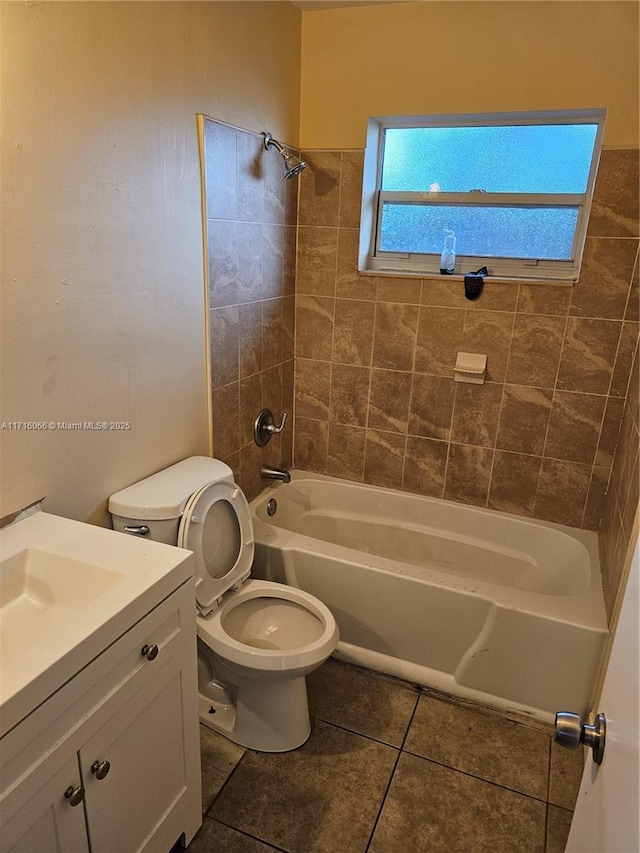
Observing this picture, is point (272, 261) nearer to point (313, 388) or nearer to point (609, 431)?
point (313, 388)

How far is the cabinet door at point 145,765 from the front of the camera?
1155 millimetres

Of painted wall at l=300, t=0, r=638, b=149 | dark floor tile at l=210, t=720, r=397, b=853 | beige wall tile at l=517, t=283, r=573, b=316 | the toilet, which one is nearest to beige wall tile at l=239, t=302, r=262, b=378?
the toilet

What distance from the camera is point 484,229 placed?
2467 millimetres

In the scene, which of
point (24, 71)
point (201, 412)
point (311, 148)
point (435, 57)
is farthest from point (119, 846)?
point (435, 57)

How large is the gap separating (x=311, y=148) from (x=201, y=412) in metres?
1.28

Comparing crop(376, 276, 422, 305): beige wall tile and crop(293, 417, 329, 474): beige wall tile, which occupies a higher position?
crop(376, 276, 422, 305): beige wall tile

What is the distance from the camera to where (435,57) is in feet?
7.22

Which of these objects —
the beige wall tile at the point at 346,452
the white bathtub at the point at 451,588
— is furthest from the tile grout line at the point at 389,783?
the beige wall tile at the point at 346,452

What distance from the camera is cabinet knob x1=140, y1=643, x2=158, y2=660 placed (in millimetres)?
1222

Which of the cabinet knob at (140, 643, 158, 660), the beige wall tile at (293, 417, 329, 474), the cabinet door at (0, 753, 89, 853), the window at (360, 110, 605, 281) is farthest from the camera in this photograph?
the beige wall tile at (293, 417, 329, 474)

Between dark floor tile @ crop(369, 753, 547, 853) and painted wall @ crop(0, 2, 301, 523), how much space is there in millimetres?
1238

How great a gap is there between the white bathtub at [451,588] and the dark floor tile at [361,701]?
0.06 metres

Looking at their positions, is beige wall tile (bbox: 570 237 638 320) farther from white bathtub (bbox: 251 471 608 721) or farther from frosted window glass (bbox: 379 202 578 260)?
white bathtub (bbox: 251 471 608 721)

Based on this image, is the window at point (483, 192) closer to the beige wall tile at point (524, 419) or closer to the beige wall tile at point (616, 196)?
the beige wall tile at point (616, 196)
